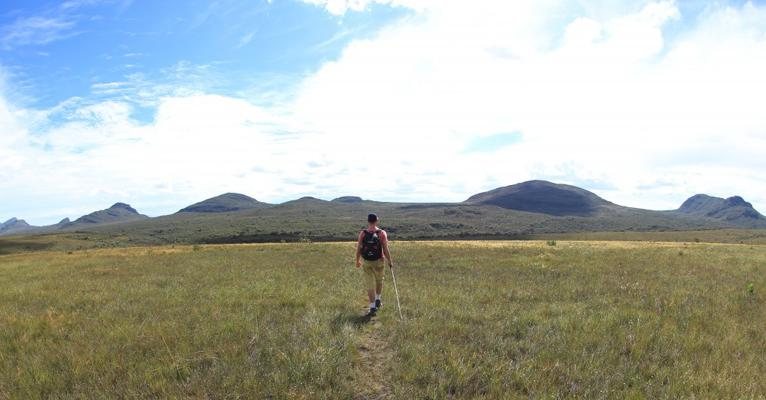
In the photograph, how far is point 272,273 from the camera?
73.5ft

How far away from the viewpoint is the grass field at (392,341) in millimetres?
7938

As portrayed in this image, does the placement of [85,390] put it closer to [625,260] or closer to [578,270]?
[578,270]

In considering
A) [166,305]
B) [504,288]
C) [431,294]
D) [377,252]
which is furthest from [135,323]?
[504,288]

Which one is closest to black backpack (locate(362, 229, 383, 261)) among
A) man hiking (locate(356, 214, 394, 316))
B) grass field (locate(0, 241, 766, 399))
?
man hiking (locate(356, 214, 394, 316))

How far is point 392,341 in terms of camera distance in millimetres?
10242

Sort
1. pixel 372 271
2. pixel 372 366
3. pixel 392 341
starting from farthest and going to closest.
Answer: pixel 372 271 → pixel 392 341 → pixel 372 366

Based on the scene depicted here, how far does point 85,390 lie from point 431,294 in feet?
33.7

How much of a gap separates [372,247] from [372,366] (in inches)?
180

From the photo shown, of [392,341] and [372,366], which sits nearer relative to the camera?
[372,366]

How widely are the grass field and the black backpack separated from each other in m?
1.61

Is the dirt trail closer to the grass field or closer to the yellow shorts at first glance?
the grass field

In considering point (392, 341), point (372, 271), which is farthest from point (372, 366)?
point (372, 271)

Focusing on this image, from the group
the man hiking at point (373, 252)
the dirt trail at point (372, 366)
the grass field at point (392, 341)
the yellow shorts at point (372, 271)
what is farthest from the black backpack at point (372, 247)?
the dirt trail at point (372, 366)

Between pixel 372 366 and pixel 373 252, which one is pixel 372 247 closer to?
pixel 373 252
